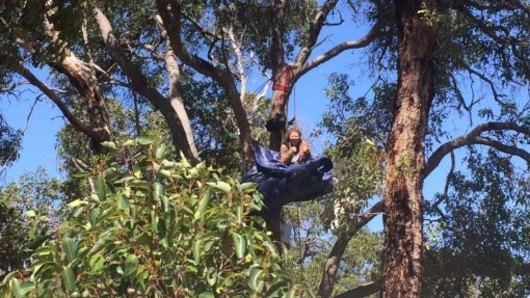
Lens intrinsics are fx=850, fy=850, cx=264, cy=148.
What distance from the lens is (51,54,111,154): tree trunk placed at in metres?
10.4

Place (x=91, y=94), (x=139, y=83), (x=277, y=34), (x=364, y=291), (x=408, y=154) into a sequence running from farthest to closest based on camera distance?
(x=364, y=291)
(x=277, y=34)
(x=91, y=94)
(x=139, y=83)
(x=408, y=154)

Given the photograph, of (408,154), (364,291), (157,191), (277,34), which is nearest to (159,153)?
(157,191)

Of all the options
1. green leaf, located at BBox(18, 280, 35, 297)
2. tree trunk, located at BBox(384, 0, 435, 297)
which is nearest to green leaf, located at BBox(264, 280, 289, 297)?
green leaf, located at BBox(18, 280, 35, 297)

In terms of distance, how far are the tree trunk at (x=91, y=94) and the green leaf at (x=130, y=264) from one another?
6841 millimetres

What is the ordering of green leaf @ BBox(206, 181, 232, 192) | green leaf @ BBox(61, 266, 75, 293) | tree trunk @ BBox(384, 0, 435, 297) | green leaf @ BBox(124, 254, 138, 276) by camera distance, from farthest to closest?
tree trunk @ BBox(384, 0, 435, 297)
green leaf @ BBox(206, 181, 232, 192)
green leaf @ BBox(124, 254, 138, 276)
green leaf @ BBox(61, 266, 75, 293)

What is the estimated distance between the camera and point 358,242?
21516mm

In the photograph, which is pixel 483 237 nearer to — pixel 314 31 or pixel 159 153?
pixel 314 31

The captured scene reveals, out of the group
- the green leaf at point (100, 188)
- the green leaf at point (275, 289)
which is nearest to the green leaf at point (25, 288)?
the green leaf at point (100, 188)

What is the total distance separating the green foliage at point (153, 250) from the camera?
3.68 meters

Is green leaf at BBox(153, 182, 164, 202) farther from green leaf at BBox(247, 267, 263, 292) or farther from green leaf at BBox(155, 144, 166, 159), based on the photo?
green leaf at BBox(247, 267, 263, 292)

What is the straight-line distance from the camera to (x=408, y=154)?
27.4 ft

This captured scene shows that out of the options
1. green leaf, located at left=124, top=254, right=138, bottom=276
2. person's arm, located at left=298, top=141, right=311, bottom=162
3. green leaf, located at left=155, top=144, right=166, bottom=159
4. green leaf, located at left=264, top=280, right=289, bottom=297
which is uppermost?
person's arm, located at left=298, top=141, right=311, bottom=162

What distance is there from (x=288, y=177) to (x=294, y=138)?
412 mm

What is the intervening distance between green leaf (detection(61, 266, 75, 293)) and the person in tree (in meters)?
4.30
